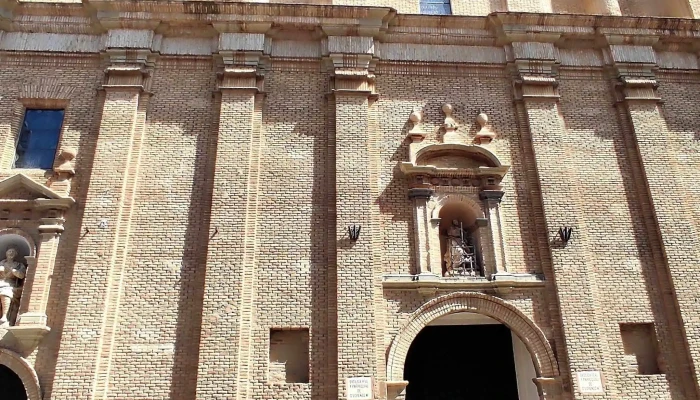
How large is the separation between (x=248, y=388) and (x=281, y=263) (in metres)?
2.06

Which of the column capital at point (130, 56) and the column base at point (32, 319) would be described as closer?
the column base at point (32, 319)

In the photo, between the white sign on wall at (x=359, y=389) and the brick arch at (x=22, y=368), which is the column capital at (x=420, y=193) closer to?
the white sign on wall at (x=359, y=389)

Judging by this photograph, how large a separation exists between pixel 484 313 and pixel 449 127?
3621 millimetres

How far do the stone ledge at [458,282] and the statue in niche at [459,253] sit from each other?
0.20 meters

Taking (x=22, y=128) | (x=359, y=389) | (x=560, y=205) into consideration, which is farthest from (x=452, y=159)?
(x=22, y=128)

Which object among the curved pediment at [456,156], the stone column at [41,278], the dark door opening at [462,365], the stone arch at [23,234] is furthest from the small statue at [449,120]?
the stone arch at [23,234]

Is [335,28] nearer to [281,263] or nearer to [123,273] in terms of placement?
[281,263]

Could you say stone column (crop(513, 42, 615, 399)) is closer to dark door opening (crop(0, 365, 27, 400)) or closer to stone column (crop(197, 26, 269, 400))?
stone column (crop(197, 26, 269, 400))

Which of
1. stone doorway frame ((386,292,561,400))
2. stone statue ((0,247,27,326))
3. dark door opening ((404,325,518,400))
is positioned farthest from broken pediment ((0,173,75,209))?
dark door opening ((404,325,518,400))

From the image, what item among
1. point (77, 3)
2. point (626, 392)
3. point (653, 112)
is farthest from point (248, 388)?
point (653, 112)

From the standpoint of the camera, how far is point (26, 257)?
896cm

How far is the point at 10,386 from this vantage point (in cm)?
911

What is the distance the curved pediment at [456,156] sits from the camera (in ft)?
33.8

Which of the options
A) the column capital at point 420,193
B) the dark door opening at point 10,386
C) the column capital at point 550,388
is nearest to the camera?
the column capital at point 550,388
